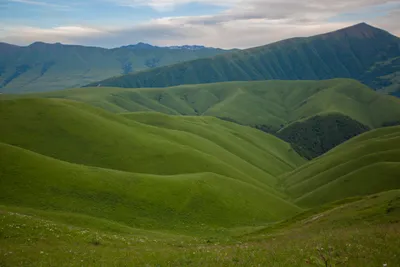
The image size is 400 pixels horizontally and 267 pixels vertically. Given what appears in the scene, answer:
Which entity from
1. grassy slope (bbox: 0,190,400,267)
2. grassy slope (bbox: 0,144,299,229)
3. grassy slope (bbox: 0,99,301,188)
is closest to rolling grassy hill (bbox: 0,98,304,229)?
grassy slope (bbox: 0,144,299,229)

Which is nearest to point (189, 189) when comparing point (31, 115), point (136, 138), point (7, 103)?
point (136, 138)

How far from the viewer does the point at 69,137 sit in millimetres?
107875

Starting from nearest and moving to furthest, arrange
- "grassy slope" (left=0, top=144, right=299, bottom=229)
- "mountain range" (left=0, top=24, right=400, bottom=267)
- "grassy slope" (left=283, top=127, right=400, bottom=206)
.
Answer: "mountain range" (left=0, top=24, right=400, bottom=267), "grassy slope" (left=0, top=144, right=299, bottom=229), "grassy slope" (left=283, top=127, right=400, bottom=206)

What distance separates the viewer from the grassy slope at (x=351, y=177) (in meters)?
105

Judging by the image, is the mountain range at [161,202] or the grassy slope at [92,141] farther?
the grassy slope at [92,141]

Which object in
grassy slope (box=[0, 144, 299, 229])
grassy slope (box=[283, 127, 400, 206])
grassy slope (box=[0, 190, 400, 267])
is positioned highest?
grassy slope (box=[0, 190, 400, 267])

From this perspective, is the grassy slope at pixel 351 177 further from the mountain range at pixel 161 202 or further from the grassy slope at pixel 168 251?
the grassy slope at pixel 168 251

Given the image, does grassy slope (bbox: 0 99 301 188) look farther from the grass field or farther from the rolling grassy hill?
the grass field

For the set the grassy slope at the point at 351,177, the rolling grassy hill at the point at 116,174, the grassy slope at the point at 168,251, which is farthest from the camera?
the grassy slope at the point at 351,177

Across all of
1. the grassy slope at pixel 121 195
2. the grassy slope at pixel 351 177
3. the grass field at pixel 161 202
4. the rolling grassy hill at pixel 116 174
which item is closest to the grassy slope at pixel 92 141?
the rolling grassy hill at pixel 116 174

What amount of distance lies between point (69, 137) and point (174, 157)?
111 feet

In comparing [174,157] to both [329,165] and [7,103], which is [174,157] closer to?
[7,103]

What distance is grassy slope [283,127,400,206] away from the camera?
10531 centimetres

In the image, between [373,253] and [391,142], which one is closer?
[373,253]
